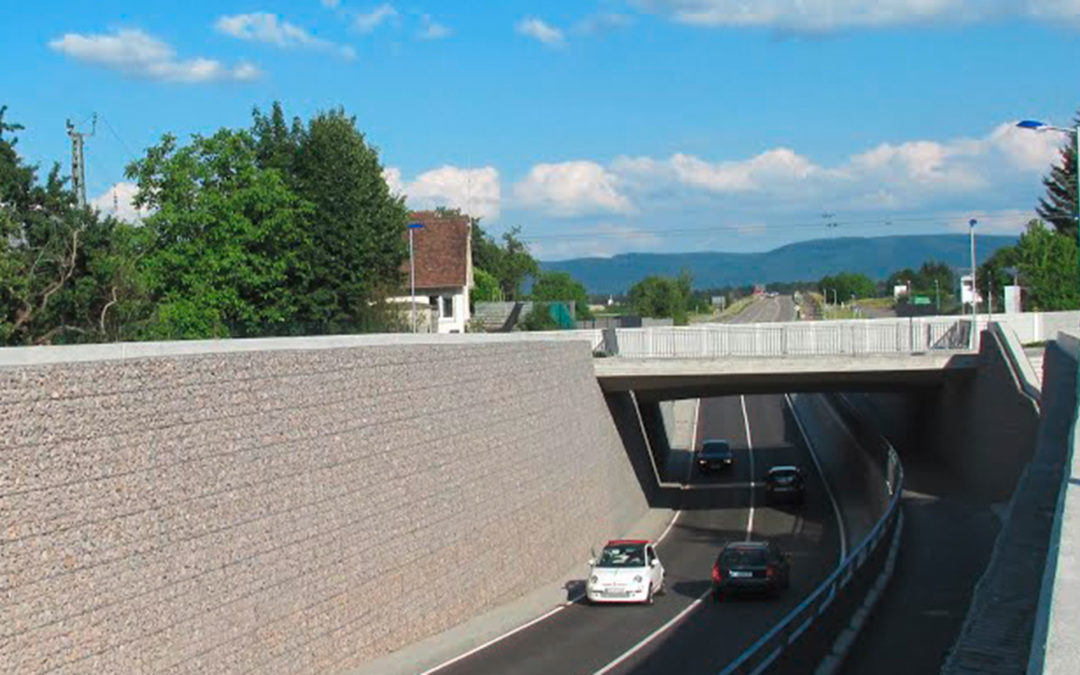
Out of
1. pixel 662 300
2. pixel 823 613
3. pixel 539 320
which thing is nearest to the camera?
pixel 823 613

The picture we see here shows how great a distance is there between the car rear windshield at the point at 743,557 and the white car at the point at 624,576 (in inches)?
76.0

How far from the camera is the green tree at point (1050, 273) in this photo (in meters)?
84.4

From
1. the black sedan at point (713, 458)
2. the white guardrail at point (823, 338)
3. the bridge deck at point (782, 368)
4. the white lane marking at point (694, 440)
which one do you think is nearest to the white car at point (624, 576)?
the bridge deck at point (782, 368)

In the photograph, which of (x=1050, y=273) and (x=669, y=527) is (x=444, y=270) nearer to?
(x=669, y=527)

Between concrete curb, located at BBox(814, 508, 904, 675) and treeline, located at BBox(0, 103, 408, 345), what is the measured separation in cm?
1614

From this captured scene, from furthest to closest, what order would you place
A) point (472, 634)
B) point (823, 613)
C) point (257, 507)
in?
point (472, 634) → point (257, 507) → point (823, 613)

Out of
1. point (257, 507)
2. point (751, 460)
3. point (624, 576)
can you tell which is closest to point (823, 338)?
point (624, 576)

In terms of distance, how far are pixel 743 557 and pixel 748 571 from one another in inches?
22.3

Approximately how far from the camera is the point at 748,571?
32031 mm

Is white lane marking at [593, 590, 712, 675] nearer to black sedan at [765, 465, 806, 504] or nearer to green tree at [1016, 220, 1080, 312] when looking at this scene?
black sedan at [765, 465, 806, 504]

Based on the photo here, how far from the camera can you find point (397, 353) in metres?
27.1

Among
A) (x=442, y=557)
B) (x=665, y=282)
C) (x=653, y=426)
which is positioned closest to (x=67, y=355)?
(x=442, y=557)

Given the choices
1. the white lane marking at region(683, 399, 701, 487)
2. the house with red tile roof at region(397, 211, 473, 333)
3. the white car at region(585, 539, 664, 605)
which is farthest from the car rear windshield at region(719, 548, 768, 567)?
the house with red tile roof at region(397, 211, 473, 333)

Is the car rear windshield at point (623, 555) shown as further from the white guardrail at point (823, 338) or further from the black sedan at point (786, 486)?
the black sedan at point (786, 486)
